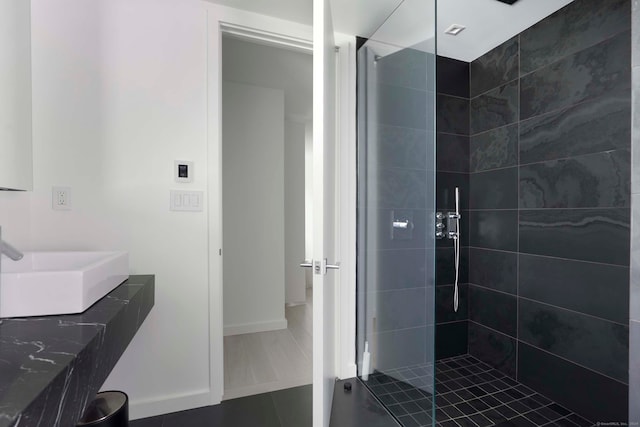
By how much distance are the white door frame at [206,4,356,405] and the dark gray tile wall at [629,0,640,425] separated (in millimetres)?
1385

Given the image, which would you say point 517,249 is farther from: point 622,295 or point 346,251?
point 346,251

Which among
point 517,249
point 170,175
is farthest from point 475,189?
point 170,175

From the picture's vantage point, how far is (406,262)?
1.59m

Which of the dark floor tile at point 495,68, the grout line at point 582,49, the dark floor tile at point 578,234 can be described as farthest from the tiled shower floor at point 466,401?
the dark floor tile at point 495,68

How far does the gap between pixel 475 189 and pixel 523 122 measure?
0.58 m

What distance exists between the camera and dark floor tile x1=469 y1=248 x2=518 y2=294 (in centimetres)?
202

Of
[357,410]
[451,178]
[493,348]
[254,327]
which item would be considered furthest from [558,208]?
[254,327]

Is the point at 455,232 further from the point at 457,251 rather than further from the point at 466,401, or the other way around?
the point at 466,401

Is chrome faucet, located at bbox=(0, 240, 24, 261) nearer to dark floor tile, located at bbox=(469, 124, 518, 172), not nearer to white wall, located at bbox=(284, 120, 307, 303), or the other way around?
dark floor tile, located at bbox=(469, 124, 518, 172)

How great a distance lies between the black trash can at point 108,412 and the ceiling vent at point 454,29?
280 cm

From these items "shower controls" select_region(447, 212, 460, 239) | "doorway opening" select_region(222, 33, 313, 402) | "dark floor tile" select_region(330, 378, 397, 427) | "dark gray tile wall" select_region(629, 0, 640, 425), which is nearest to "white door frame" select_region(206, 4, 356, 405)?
"dark floor tile" select_region(330, 378, 397, 427)

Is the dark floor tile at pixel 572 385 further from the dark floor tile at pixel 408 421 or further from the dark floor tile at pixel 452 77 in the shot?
the dark floor tile at pixel 452 77

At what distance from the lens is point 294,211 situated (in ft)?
12.6

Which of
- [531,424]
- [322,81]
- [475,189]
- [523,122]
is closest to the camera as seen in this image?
[322,81]
